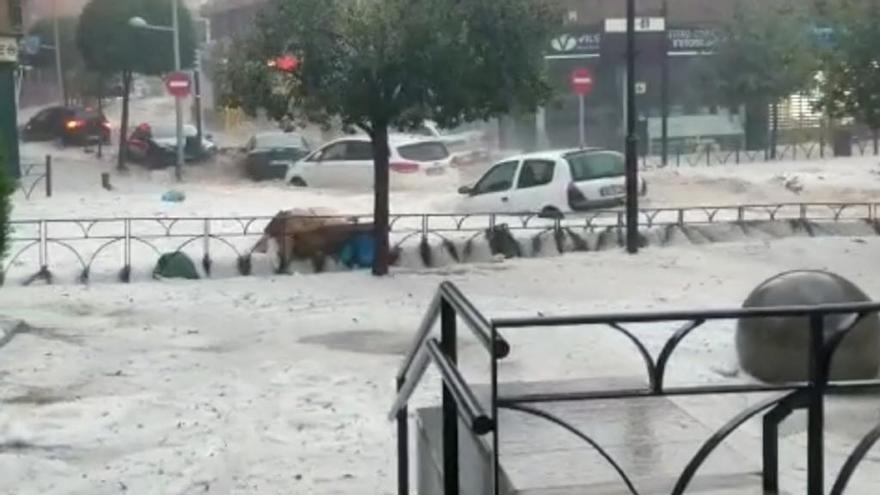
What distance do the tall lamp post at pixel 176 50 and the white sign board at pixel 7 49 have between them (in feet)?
14.3

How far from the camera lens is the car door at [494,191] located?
16766 mm

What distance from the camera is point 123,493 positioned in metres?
5.62

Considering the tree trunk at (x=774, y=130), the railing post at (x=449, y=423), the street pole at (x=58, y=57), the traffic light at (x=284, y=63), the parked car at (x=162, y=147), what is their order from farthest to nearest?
the street pole at (x=58, y=57) < the tree trunk at (x=774, y=130) < the parked car at (x=162, y=147) < the traffic light at (x=284, y=63) < the railing post at (x=449, y=423)

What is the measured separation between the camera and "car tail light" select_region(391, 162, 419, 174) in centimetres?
2227

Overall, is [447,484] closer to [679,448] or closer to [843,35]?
[679,448]

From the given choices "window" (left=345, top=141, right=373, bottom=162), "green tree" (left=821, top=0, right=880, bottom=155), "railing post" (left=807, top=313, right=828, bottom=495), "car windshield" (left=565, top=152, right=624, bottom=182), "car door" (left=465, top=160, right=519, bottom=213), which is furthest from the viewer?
"window" (left=345, top=141, right=373, bottom=162)

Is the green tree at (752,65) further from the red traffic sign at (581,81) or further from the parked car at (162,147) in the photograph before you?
the parked car at (162,147)

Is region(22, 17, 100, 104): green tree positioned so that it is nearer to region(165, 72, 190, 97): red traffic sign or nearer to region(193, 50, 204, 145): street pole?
region(193, 50, 204, 145): street pole

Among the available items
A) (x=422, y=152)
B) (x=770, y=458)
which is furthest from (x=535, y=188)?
(x=770, y=458)

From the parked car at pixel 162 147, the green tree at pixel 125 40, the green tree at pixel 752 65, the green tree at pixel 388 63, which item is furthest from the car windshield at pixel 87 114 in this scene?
the green tree at pixel 388 63

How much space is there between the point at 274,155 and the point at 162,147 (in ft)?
8.58

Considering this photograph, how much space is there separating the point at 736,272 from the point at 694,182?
9045mm

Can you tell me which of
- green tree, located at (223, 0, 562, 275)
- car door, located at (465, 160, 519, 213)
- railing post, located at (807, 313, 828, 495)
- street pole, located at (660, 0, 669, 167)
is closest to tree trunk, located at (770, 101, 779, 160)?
street pole, located at (660, 0, 669, 167)

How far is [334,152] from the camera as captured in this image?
881 inches
